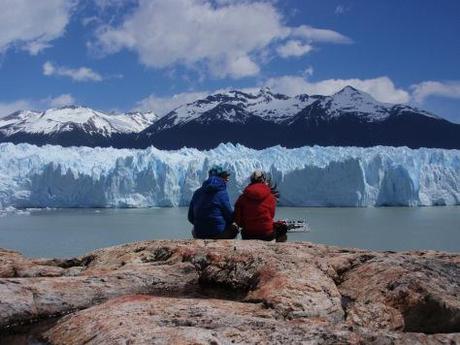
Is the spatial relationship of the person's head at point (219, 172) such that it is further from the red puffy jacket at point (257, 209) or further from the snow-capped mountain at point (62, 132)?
the snow-capped mountain at point (62, 132)

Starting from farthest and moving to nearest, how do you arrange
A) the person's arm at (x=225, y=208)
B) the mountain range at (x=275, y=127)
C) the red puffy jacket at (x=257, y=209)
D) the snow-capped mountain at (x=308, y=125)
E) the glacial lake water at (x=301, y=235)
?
the mountain range at (x=275, y=127), the snow-capped mountain at (x=308, y=125), the glacial lake water at (x=301, y=235), the person's arm at (x=225, y=208), the red puffy jacket at (x=257, y=209)

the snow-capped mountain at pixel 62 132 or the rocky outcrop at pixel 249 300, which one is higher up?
the snow-capped mountain at pixel 62 132

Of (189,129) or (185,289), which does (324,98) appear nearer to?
(189,129)

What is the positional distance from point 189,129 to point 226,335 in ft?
531

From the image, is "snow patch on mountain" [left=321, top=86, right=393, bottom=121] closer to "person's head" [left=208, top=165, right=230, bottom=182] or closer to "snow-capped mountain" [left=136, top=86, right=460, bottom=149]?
"snow-capped mountain" [left=136, top=86, right=460, bottom=149]

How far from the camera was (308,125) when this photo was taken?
157250 millimetres

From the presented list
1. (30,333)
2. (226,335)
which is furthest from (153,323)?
(30,333)

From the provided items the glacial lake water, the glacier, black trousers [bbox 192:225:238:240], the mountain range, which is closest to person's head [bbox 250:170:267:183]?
black trousers [bbox 192:225:238:240]

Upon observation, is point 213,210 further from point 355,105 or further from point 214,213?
point 355,105

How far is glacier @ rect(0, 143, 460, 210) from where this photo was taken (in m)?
45.1

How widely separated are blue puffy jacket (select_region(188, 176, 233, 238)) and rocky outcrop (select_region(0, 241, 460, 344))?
3.70ft

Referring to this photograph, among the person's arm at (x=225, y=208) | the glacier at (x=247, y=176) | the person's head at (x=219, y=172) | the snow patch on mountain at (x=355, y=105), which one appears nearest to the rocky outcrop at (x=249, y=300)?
the person's arm at (x=225, y=208)

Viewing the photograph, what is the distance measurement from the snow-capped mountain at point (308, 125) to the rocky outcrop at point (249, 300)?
140 meters

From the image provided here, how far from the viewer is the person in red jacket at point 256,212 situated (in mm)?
5184
